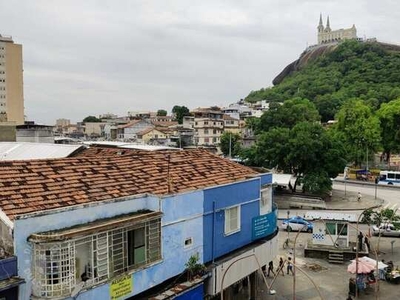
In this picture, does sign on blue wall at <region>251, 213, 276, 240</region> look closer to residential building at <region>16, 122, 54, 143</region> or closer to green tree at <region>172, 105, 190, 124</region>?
residential building at <region>16, 122, 54, 143</region>

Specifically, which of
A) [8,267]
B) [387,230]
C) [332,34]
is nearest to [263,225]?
[8,267]

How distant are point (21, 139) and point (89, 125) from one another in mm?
89525

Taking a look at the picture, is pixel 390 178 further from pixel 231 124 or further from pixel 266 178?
pixel 231 124

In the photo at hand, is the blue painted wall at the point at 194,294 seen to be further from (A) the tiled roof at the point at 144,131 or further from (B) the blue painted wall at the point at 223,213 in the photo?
(A) the tiled roof at the point at 144,131

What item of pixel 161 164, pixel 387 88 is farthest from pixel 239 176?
pixel 387 88

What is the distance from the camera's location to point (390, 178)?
54.3 metres

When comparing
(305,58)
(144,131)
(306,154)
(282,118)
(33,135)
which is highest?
(305,58)

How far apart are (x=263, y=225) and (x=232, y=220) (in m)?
2.32

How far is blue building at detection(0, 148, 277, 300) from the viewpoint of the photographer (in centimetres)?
1054

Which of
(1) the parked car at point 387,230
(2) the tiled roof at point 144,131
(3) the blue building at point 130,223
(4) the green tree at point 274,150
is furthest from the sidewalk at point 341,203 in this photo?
(2) the tiled roof at point 144,131

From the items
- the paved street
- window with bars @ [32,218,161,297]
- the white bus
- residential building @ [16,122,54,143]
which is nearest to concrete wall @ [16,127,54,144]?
residential building @ [16,122,54,143]

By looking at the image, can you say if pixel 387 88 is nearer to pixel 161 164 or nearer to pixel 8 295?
pixel 161 164

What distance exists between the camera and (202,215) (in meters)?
15.1

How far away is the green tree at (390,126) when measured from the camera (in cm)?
6191
